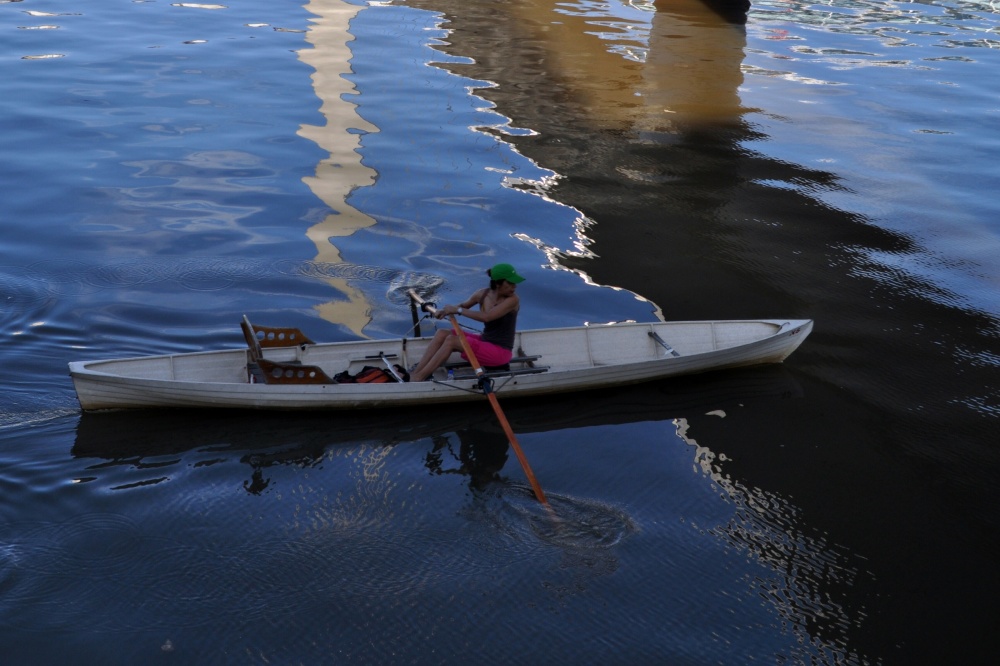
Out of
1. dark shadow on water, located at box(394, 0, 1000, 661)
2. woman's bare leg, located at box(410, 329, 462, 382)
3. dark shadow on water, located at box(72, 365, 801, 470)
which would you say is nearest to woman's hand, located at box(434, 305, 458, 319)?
woman's bare leg, located at box(410, 329, 462, 382)

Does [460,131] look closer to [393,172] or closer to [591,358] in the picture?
[393,172]

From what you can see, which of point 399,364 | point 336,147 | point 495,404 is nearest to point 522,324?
point 399,364

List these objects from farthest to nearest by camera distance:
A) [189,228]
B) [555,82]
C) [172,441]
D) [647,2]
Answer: [647,2] → [555,82] → [189,228] → [172,441]

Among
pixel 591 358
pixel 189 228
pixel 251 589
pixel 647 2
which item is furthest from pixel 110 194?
pixel 647 2

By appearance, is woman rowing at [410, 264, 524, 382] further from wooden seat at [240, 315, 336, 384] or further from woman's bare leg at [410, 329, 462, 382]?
wooden seat at [240, 315, 336, 384]

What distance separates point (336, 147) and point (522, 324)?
8.32 meters

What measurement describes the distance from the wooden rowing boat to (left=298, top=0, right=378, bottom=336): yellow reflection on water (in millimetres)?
1556

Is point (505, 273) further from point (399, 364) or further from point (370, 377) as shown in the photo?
point (370, 377)

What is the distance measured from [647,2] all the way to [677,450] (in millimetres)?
29570

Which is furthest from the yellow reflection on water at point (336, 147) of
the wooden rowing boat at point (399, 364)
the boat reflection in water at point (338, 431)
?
the boat reflection in water at point (338, 431)

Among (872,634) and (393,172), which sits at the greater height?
(393,172)

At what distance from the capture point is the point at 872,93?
Result: 1062 inches

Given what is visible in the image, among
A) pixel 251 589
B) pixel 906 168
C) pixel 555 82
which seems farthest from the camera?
pixel 555 82

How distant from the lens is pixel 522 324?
46.2ft
